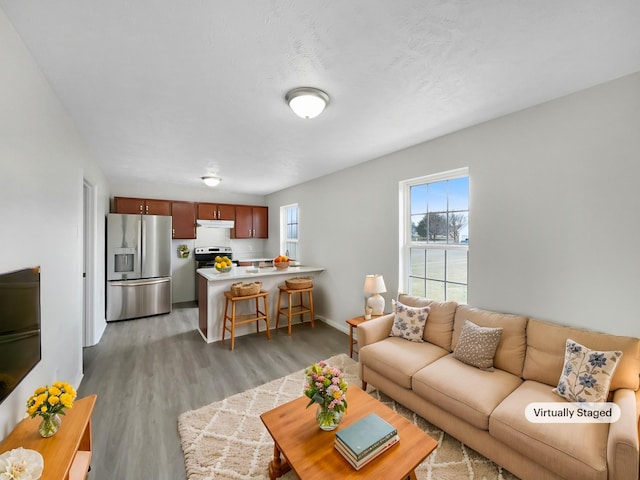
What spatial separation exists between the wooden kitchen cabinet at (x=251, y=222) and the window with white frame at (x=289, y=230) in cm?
71

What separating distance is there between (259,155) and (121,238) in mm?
3000

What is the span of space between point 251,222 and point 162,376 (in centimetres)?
405

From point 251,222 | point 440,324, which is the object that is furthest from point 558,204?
point 251,222

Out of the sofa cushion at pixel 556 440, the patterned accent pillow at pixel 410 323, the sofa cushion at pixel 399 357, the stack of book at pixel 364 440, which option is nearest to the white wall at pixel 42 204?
the stack of book at pixel 364 440

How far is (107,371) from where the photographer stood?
9.37 ft

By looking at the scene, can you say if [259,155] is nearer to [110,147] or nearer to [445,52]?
[110,147]

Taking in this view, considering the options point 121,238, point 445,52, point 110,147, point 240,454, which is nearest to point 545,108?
point 445,52

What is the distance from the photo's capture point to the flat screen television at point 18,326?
1.18 m

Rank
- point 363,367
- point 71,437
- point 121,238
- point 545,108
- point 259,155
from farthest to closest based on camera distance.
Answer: point 121,238 < point 259,155 < point 363,367 < point 545,108 < point 71,437

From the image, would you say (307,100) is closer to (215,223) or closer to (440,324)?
(440,324)

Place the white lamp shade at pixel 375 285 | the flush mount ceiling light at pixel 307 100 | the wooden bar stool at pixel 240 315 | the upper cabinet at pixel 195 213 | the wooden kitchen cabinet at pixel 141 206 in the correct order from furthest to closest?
the upper cabinet at pixel 195 213
the wooden kitchen cabinet at pixel 141 206
the wooden bar stool at pixel 240 315
the white lamp shade at pixel 375 285
the flush mount ceiling light at pixel 307 100

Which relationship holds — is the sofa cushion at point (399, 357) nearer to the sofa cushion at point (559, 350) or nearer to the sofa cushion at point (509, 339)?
the sofa cushion at point (509, 339)

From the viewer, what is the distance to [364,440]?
1.34 m

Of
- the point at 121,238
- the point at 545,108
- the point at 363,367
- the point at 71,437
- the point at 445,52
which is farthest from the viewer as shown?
the point at 121,238
